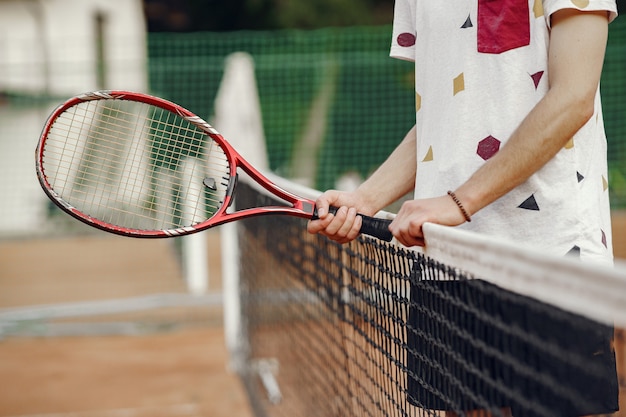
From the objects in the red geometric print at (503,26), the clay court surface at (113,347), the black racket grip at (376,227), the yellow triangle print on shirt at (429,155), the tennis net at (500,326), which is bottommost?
the clay court surface at (113,347)

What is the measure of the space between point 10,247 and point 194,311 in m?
4.55

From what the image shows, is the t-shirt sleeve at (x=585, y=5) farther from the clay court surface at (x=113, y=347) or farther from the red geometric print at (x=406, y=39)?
the clay court surface at (x=113, y=347)

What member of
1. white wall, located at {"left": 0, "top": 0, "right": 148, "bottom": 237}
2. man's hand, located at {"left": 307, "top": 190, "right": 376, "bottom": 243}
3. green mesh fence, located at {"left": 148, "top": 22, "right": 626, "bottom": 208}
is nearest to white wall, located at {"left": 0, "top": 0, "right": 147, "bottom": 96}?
white wall, located at {"left": 0, "top": 0, "right": 148, "bottom": 237}

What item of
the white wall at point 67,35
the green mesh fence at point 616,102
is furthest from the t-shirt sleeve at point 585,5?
the white wall at point 67,35

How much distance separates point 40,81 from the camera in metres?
8.58

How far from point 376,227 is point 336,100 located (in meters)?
6.73

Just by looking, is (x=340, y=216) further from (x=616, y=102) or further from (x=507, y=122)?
(x=616, y=102)

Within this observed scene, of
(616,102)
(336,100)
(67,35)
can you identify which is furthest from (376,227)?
(67,35)

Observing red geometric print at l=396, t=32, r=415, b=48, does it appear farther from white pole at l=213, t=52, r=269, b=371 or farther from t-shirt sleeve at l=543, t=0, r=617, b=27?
white pole at l=213, t=52, r=269, b=371

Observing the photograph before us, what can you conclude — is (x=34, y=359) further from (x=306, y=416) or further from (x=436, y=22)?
(x=436, y=22)

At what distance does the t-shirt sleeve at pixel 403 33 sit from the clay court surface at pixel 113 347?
2.91 metres

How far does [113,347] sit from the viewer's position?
20.3 feet

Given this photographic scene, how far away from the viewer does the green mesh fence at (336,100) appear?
814 cm

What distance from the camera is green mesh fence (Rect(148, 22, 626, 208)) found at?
8141 mm
